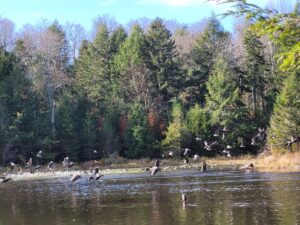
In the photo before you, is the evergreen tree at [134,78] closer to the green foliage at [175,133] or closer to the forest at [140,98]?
the forest at [140,98]

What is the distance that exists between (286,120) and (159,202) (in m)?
30.7

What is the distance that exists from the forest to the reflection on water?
24.9 meters

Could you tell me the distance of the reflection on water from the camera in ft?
81.1

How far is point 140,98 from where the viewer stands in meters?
80.8

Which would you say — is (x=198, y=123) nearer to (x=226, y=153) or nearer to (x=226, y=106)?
(x=226, y=106)

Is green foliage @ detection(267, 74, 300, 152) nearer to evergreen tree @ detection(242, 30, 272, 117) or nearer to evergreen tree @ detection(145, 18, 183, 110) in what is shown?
evergreen tree @ detection(242, 30, 272, 117)

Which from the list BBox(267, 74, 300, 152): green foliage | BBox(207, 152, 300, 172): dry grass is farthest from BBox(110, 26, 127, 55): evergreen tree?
BBox(267, 74, 300, 152): green foliage

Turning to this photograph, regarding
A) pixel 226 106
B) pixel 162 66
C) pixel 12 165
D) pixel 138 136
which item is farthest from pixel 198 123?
pixel 12 165

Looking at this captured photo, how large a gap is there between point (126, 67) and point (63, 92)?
33.3 ft

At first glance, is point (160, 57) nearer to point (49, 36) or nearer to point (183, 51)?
point (183, 51)

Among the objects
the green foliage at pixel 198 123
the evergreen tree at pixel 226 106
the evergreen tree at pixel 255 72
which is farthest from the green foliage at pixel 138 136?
the evergreen tree at pixel 255 72

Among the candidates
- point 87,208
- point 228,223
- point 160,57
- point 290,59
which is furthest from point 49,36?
point 290,59

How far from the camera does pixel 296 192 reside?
31.0 m

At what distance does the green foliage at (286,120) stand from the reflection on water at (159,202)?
15248 millimetres
